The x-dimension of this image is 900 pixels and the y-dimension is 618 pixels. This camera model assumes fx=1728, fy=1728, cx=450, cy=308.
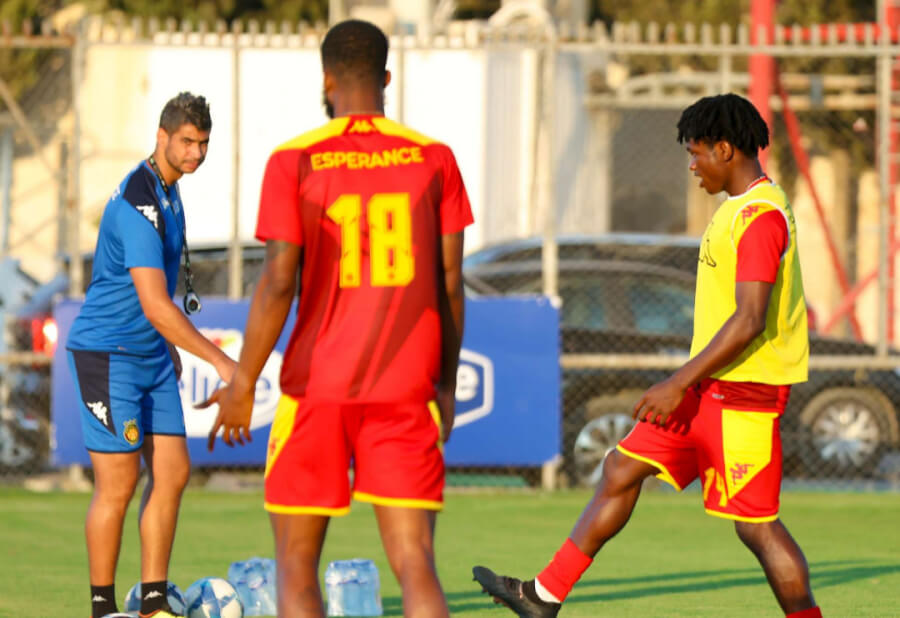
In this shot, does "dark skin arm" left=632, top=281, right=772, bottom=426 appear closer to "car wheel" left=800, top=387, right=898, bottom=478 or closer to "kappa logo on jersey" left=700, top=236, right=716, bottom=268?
"kappa logo on jersey" left=700, top=236, right=716, bottom=268

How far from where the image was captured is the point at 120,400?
6480 millimetres

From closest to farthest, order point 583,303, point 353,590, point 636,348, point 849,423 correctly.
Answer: point 353,590 < point 636,348 < point 583,303 < point 849,423

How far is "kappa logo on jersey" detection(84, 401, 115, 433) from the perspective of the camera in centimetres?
647

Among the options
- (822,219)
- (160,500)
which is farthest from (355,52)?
(822,219)

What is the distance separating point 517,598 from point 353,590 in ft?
2.83

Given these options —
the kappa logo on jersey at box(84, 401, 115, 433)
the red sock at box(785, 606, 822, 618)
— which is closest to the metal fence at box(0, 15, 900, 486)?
the kappa logo on jersey at box(84, 401, 115, 433)

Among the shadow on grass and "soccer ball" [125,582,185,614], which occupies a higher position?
"soccer ball" [125,582,185,614]

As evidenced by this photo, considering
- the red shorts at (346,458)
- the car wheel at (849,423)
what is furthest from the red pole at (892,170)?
the red shorts at (346,458)

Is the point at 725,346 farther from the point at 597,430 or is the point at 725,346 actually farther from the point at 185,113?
the point at 597,430

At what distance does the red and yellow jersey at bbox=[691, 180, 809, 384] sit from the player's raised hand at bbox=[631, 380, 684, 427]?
334 mm

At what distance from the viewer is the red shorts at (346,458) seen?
15.6 ft

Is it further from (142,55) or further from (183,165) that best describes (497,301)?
(142,55)

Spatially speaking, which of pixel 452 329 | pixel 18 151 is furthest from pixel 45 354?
pixel 18 151

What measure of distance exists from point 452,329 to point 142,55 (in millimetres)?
15711
